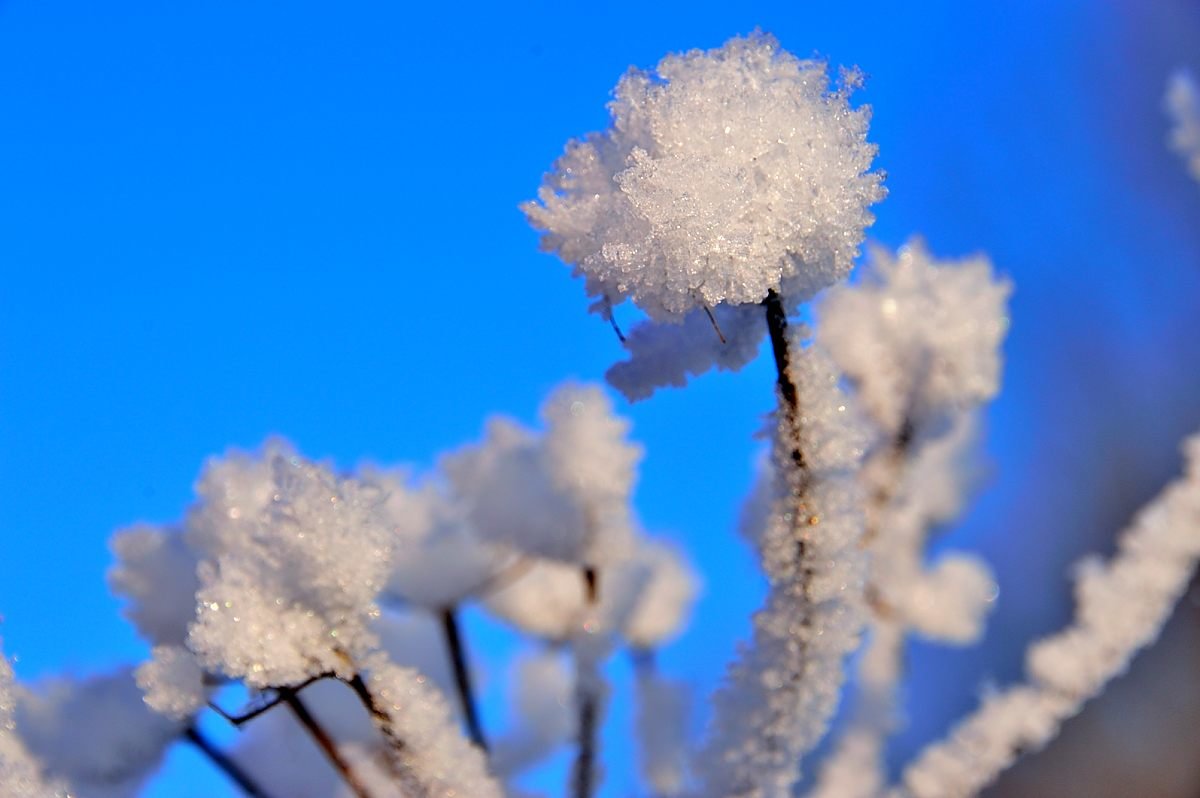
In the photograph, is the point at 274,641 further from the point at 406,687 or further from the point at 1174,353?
the point at 1174,353

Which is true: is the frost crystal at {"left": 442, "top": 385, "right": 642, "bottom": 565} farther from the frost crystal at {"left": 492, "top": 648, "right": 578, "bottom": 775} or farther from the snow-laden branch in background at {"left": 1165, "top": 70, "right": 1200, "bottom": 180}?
the snow-laden branch in background at {"left": 1165, "top": 70, "right": 1200, "bottom": 180}

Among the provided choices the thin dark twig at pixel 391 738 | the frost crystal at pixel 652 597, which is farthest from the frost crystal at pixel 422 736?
the frost crystal at pixel 652 597

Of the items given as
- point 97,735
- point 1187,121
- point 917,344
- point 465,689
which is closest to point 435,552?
point 465,689

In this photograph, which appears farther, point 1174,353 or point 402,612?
point 1174,353

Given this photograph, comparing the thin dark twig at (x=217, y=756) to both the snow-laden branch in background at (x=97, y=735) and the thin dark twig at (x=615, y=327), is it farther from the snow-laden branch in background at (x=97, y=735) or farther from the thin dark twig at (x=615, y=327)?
the thin dark twig at (x=615, y=327)

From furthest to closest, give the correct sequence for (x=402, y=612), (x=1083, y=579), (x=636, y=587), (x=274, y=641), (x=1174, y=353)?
(x=1174, y=353) < (x=636, y=587) < (x=402, y=612) < (x=1083, y=579) < (x=274, y=641)

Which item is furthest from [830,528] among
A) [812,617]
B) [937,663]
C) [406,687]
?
[937,663]
